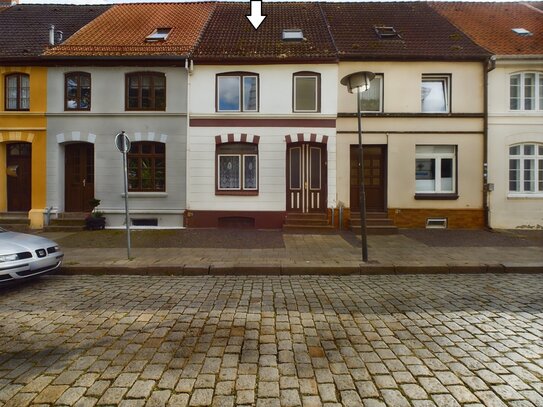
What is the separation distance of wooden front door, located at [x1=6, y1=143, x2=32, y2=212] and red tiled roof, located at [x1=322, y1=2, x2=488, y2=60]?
513 inches

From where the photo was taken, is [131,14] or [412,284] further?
[131,14]

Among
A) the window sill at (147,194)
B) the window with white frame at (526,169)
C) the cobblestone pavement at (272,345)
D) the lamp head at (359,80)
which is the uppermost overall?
the lamp head at (359,80)

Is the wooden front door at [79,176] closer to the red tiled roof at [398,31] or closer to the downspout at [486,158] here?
the red tiled roof at [398,31]

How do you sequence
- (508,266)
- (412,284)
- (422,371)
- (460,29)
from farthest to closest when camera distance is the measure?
1. (460,29)
2. (508,266)
3. (412,284)
4. (422,371)

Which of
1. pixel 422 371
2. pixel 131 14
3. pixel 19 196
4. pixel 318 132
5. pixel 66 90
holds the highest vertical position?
pixel 131 14

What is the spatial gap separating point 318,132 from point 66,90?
9956mm

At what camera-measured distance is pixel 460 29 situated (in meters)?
15.0

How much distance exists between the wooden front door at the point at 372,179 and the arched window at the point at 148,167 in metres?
7.40

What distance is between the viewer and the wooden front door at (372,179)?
13.4 m

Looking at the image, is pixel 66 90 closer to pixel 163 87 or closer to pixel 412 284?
pixel 163 87

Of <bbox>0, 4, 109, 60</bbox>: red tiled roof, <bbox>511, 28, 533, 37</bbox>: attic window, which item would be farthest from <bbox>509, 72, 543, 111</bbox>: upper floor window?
<bbox>0, 4, 109, 60</bbox>: red tiled roof

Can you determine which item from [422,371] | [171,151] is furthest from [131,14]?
[422,371]

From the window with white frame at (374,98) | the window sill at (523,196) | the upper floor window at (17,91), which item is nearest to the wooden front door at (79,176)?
the upper floor window at (17,91)

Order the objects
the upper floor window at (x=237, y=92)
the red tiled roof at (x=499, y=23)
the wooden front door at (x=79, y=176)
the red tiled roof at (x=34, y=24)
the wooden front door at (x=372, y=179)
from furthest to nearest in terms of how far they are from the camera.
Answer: the red tiled roof at (x=34, y=24) < the wooden front door at (x=79, y=176) < the red tiled roof at (x=499, y=23) < the wooden front door at (x=372, y=179) < the upper floor window at (x=237, y=92)
